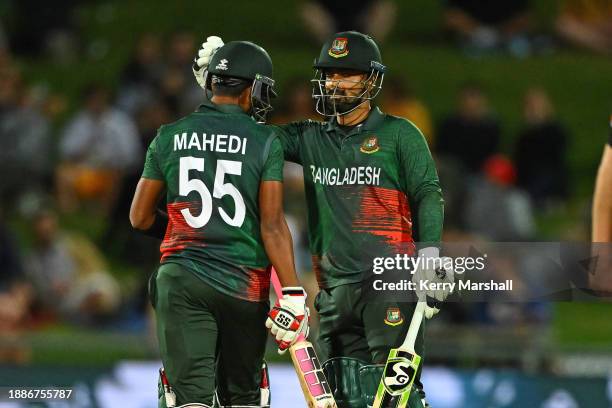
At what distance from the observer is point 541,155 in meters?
13.9

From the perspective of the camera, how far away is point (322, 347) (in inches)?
266

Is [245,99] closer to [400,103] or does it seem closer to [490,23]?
[400,103]

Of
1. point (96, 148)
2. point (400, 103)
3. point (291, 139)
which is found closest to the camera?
point (291, 139)

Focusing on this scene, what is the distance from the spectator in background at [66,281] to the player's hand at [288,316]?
600 cm

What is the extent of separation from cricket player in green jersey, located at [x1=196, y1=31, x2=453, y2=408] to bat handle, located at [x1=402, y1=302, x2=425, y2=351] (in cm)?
7

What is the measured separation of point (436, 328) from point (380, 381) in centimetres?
443

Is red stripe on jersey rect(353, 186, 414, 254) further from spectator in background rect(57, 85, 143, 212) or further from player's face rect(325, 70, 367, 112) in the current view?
spectator in background rect(57, 85, 143, 212)

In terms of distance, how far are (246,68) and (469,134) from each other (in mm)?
7292

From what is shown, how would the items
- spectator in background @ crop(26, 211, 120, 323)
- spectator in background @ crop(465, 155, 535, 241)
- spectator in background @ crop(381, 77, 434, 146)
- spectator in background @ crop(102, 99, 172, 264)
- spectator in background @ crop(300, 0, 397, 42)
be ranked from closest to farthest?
spectator in background @ crop(26, 211, 120, 323)
spectator in background @ crop(465, 155, 535, 241)
spectator in background @ crop(102, 99, 172, 264)
spectator in background @ crop(381, 77, 434, 146)
spectator in background @ crop(300, 0, 397, 42)

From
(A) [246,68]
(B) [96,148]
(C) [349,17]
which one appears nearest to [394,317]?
(A) [246,68]

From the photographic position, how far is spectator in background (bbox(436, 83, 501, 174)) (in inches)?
531

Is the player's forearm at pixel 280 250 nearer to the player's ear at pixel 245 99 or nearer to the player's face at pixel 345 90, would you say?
the player's ear at pixel 245 99

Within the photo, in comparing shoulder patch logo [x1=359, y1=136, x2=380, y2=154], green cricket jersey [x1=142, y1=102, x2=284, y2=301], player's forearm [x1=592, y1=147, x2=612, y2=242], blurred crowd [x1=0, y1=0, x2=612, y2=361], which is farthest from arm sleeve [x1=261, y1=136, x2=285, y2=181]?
blurred crowd [x1=0, y1=0, x2=612, y2=361]

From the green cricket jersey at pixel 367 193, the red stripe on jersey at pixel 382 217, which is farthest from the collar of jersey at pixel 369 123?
the red stripe on jersey at pixel 382 217
